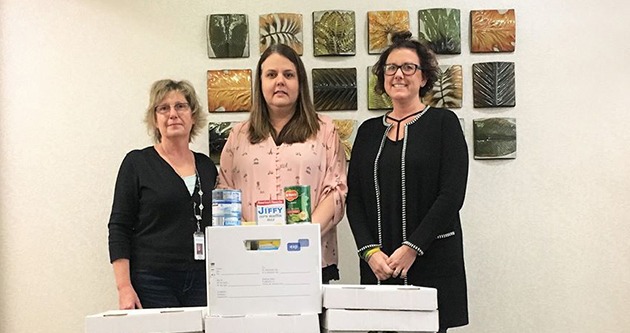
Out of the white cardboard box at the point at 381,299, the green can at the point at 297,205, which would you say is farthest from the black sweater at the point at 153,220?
the white cardboard box at the point at 381,299

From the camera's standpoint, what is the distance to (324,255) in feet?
8.06

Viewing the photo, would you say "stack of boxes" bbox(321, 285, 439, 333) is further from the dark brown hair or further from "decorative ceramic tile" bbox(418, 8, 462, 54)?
"decorative ceramic tile" bbox(418, 8, 462, 54)

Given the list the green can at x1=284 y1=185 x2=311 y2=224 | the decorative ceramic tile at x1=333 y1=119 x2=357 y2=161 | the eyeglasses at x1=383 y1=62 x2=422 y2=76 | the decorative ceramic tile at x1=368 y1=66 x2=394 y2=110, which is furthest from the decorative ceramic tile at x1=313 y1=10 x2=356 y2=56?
the green can at x1=284 y1=185 x2=311 y2=224

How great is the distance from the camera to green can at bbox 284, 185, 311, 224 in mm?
1959

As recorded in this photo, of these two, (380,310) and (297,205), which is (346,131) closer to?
(297,205)

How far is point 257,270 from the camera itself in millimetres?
1897

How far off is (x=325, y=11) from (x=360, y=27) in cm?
17

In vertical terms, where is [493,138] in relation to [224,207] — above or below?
above

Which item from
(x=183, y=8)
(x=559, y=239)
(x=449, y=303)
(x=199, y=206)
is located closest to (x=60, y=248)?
(x=199, y=206)

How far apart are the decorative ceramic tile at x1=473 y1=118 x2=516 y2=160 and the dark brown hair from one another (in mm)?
857

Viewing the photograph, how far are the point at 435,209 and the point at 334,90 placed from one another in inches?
37.3

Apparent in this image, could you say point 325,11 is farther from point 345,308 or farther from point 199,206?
point 345,308

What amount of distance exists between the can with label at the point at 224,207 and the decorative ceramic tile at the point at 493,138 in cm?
142

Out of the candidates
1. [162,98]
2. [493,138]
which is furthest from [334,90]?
[162,98]
